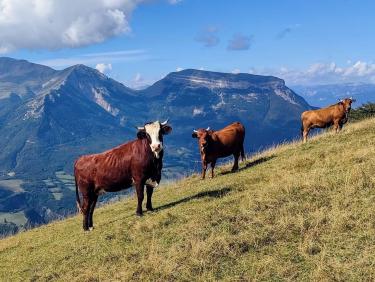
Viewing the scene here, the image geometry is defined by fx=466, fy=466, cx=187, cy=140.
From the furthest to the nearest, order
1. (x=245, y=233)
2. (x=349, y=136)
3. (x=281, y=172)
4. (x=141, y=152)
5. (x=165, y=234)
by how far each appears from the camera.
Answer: (x=349, y=136)
(x=281, y=172)
(x=141, y=152)
(x=165, y=234)
(x=245, y=233)

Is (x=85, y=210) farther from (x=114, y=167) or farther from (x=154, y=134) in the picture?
(x=154, y=134)

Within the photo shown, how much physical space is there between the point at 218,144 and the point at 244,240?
13.6 meters

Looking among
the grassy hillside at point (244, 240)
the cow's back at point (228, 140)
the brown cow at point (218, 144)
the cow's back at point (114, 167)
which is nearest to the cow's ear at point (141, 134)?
the cow's back at point (114, 167)

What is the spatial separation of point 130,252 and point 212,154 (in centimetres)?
1234

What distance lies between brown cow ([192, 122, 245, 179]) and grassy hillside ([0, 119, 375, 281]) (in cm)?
660

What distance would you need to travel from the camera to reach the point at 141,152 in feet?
51.2

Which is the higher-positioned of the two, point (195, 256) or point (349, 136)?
point (349, 136)

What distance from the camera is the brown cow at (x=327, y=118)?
2838cm

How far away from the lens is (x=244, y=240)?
33.2 ft

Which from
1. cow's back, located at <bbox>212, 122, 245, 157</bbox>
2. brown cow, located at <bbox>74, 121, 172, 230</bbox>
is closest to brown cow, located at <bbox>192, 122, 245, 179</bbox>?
cow's back, located at <bbox>212, 122, 245, 157</bbox>

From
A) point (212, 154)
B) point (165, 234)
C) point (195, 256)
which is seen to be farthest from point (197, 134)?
point (195, 256)

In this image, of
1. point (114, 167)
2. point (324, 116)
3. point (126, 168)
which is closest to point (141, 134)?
point (126, 168)

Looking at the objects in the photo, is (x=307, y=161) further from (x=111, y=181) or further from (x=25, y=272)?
(x=25, y=272)

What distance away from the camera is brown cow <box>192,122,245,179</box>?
22891mm
